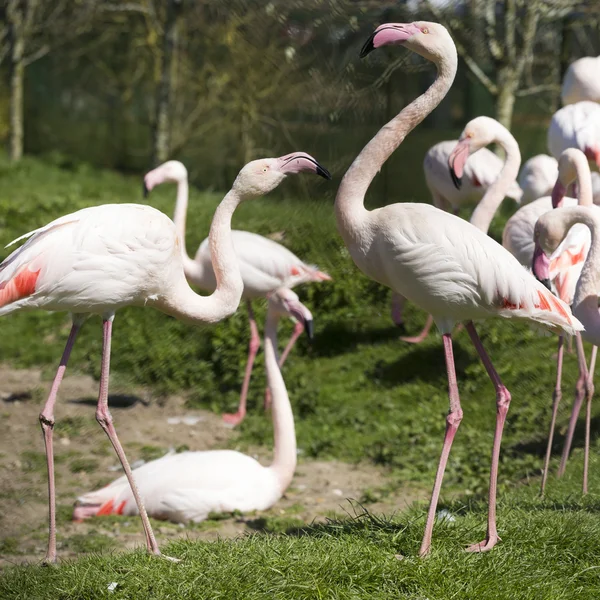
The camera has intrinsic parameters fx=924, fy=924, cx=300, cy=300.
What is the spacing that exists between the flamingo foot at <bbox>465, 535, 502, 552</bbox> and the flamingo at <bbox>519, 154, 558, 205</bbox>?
4.16 m

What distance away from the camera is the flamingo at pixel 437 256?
377 cm

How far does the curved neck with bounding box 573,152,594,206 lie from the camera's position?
Result: 5.09 m

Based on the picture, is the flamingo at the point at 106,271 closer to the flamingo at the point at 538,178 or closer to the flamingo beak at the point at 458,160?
the flamingo beak at the point at 458,160

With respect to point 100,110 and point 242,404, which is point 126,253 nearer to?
point 242,404

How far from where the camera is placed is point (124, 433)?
21.4 feet

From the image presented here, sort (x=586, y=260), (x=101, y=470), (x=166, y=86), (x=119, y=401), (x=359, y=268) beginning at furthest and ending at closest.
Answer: (x=166, y=86) < (x=119, y=401) < (x=101, y=470) < (x=586, y=260) < (x=359, y=268)

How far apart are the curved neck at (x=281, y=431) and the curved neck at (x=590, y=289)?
6.18 ft

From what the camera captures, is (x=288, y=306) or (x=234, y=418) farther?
(x=234, y=418)

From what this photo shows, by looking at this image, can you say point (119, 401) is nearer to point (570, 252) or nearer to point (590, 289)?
point (570, 252)

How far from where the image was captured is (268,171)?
14.5 ft

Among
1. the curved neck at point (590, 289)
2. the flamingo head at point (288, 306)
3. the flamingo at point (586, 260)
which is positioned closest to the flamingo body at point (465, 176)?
the flamingo head at point (288, 306)

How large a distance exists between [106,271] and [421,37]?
1.71 metres

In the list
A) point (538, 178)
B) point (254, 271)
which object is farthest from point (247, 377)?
point (538, 178)

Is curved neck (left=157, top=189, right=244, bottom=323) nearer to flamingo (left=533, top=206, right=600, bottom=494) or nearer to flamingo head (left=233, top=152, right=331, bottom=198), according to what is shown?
flamingo head (left=233, top=152, right=331, bottom=198)
